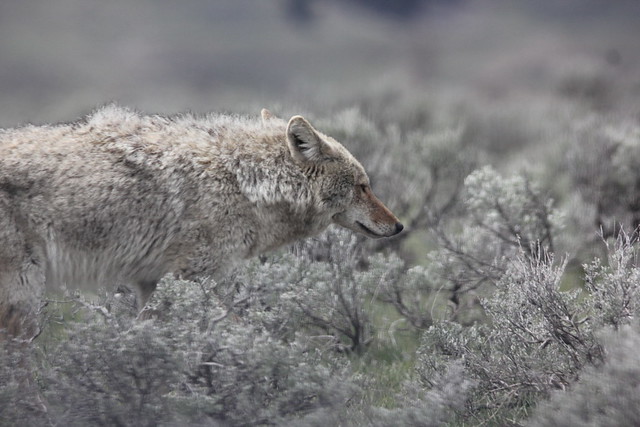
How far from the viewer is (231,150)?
5.83m

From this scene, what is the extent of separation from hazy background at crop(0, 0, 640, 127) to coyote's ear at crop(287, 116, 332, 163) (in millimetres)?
44612

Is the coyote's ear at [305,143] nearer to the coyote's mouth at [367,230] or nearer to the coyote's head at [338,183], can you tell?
the coyote's head at [338,183]

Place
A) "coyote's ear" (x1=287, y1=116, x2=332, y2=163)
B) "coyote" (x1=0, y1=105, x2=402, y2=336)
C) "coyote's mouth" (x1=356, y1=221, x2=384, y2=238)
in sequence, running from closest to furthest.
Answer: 1. "coyote" (x1=0, y1=105, x2=402, y2=336)
2. "coyote's ear" (x1=287, y1=116, x2=332, y2=163)
3. "coyote's mouth" (x1=356, y1=221, x2=384, y2=238)

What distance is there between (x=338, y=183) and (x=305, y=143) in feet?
1.33

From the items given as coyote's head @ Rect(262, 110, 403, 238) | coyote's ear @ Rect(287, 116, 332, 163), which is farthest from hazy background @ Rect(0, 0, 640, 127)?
coyote's ear @ Rect(287, 116, 332, 163)

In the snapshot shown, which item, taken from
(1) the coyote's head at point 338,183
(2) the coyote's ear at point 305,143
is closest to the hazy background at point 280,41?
(1) the coyote's head at point 338,183

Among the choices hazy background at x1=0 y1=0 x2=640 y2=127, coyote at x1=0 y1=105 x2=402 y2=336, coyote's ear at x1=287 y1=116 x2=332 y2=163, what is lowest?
coyote at x1=0 y1=105 x2=402 y2=336

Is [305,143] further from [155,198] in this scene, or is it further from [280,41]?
[280,41]

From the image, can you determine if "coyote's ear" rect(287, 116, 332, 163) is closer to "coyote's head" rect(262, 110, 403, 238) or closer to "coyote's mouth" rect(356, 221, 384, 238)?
"coyote's head" rect(262, 110, 403, 238)

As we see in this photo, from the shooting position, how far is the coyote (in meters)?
5.08

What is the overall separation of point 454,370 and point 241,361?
1.30 meters

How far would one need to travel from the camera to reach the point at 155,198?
5.48 meters

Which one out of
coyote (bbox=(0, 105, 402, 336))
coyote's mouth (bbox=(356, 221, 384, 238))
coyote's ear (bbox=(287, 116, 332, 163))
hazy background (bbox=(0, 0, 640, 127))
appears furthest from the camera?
hazy background (bbox=(0, 0, 640, 127))

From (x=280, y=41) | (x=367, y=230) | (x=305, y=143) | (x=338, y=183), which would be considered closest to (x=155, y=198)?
(x=305, y=143)
